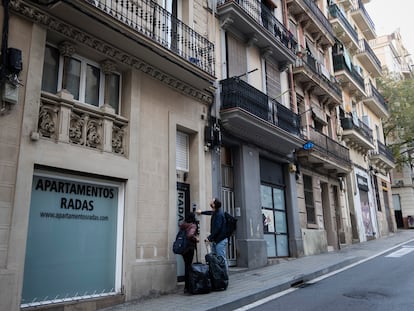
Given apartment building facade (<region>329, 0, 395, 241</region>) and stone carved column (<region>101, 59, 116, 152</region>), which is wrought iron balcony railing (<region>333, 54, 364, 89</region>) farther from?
stone carved column (<region>101, 59, 116, 152</region>)

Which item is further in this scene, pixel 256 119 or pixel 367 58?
pixel 367 58

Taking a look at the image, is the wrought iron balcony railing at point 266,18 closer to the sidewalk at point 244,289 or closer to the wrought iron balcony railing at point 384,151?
the sidewalk at point 244,289

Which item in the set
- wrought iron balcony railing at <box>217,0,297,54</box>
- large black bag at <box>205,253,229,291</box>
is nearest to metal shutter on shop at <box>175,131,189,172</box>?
large black bag at <box>205,253,229,291</box>

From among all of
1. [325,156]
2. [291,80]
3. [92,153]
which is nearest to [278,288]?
[92,153]

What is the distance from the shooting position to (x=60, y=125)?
6953mm

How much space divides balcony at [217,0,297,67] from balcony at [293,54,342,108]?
112 cm

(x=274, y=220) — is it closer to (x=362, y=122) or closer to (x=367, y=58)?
(x=362, y=122)

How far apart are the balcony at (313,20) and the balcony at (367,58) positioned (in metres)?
6.32

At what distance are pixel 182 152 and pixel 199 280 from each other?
3664 millimetres

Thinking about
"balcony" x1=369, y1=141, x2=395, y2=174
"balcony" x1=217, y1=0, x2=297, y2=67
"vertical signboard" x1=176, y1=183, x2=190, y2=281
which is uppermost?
"balcony" x1=217, y1=0, x2=297, y2=67

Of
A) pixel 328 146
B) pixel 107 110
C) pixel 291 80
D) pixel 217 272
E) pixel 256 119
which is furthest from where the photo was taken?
pixel 328 146

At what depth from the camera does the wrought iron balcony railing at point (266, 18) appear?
13.2 metres

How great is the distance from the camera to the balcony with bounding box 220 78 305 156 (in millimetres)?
11469

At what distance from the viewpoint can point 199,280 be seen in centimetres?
787
